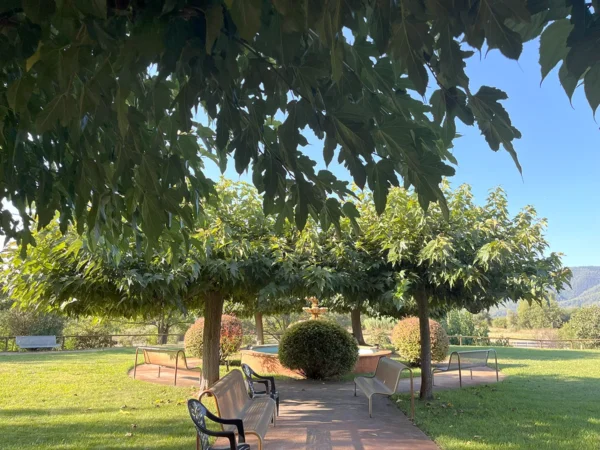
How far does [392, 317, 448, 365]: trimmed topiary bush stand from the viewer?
15.6 metres

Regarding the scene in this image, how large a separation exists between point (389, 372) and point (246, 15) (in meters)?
8.25

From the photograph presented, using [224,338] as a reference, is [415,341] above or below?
below

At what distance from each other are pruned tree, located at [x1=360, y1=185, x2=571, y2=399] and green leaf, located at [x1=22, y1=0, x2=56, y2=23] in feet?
21.3

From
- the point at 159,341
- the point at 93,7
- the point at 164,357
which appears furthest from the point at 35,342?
the point at 93,7

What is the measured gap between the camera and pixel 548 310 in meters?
67.4

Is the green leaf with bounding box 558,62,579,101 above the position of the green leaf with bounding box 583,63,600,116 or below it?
above

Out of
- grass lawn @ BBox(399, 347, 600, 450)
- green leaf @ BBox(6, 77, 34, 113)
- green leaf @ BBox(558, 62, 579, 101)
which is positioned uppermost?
green leaf @ BBox(6, 77, 34, 113)

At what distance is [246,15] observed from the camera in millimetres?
1119

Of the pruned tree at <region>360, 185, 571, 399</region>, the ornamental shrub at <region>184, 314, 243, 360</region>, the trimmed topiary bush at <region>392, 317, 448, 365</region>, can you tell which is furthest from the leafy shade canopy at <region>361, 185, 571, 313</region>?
the ornamental shrub at <region>184, 314, 243, 360</region>

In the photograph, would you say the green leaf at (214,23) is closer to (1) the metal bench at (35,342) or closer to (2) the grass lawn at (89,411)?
(2) the grass lawn at (89,411)

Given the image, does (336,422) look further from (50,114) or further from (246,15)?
(246,15)

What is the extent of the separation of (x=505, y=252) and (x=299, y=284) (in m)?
3.34

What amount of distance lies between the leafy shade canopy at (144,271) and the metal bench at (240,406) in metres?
1.67

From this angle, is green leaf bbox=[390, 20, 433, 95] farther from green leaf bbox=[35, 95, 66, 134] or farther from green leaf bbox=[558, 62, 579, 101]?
green leaf bbox=[35, 95, 66, 134]
